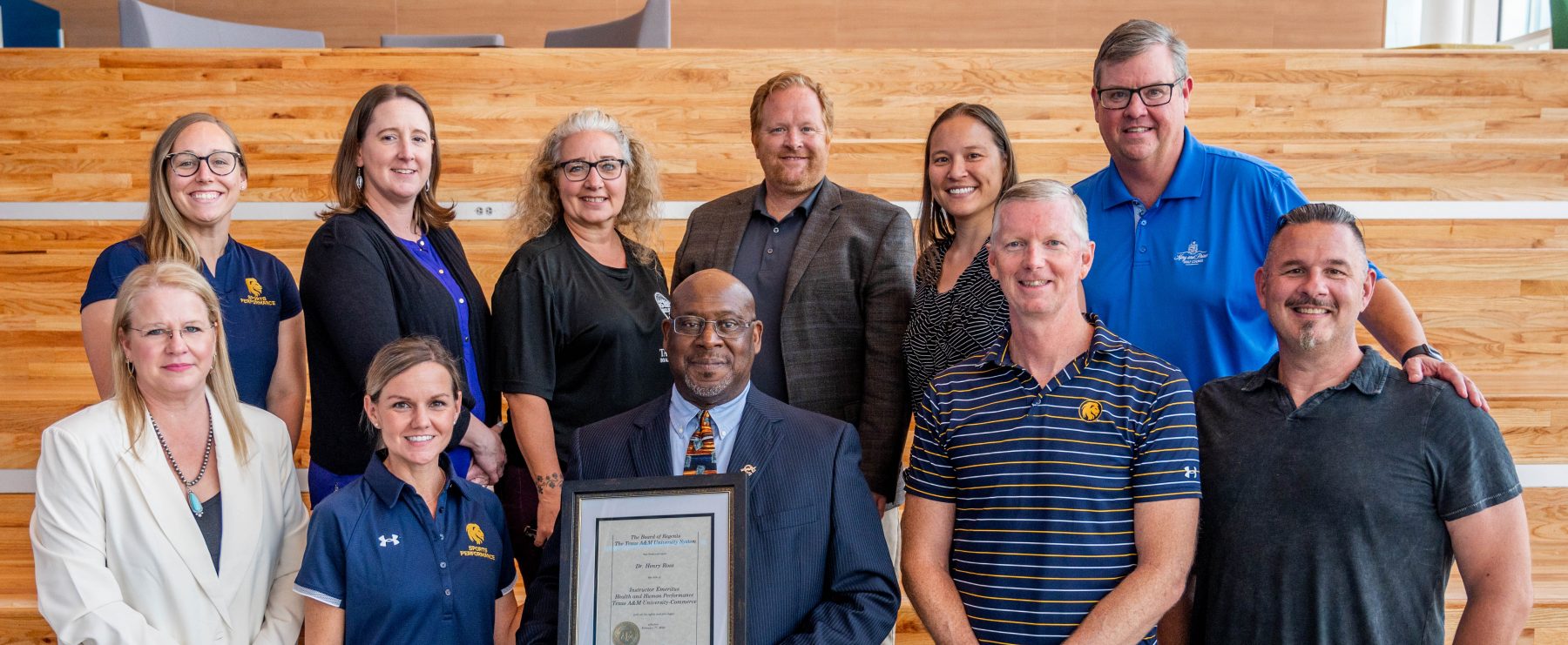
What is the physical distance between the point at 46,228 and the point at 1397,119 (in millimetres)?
5593

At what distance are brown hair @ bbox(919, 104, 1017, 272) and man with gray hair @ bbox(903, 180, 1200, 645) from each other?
0.61 m

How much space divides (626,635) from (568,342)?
79cm

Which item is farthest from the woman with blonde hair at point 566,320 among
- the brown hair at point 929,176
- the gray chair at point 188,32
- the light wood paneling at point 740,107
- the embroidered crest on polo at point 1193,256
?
the gray chair at point 188,32

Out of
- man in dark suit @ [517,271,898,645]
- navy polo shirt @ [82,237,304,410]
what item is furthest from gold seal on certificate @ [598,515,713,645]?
A: navy polo shirt @ [82,237,304,410]

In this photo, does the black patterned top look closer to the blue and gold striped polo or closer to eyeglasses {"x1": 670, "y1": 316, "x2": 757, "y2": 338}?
the blue and gold striped polo

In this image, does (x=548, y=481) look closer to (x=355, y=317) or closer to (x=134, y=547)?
(x=355, y=317)

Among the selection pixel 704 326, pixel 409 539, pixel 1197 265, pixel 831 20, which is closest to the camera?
pixel 704 326

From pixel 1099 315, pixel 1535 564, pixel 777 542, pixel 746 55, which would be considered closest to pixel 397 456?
pixel 777 542

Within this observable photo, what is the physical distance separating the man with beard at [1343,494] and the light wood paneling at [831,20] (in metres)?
6.79

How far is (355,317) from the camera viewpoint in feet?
7.75

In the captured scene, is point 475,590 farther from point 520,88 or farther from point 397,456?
point 520,88

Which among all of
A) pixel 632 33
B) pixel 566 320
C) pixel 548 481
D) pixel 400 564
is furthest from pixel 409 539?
pixel 632 33

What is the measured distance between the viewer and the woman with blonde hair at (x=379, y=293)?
2.39m

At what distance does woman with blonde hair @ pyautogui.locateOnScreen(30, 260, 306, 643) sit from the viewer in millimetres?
2053
